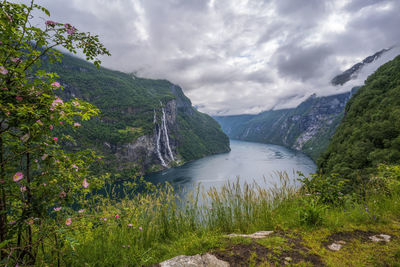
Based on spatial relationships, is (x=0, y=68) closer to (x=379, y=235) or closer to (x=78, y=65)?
(x=379, y=235)

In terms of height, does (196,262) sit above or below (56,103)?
below

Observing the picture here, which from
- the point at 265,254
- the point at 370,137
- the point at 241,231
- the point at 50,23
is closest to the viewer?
the point at 50,23

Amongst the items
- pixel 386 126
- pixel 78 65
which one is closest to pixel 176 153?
pixel 386 126

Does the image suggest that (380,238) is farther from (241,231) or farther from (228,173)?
(228,173)

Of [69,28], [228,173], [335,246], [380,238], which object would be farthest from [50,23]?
[228,173]

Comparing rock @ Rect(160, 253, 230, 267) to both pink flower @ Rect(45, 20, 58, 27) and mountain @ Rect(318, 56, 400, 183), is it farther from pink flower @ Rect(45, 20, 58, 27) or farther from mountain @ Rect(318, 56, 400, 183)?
mountain @ Rect(318, 56, 400, 183)

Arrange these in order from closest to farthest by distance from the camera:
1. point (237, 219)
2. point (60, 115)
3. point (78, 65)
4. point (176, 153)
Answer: point (60, 115)
point (237, 219)
point (176, 153)
point (78, 65)

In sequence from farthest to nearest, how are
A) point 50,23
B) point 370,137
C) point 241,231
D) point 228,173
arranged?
point 228,173 → point 370,137 → point 241,231 → point 50,23
